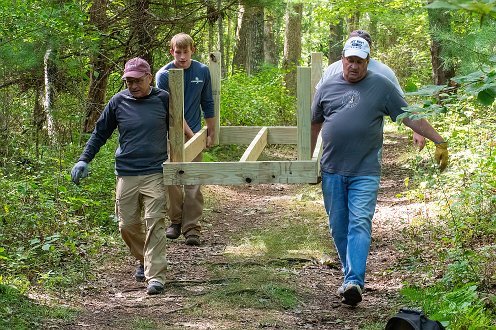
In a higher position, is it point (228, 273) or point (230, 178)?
point (230, 178)

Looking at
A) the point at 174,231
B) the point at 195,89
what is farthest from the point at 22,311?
the point at 195,89

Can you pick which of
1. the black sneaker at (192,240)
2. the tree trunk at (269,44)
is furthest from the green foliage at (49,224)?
the tree trunk at (269,44)

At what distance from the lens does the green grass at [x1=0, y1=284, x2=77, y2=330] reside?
17.3 ft

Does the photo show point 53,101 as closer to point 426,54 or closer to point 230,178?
point 230,178

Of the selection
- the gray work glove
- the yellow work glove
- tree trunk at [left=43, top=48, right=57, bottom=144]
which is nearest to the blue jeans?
the yellow work glove

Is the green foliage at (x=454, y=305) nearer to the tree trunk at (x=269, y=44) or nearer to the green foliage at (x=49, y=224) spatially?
the green foliage at (x=49, y=224)

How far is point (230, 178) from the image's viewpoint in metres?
6.26

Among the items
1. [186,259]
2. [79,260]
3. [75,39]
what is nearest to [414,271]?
[186,259]

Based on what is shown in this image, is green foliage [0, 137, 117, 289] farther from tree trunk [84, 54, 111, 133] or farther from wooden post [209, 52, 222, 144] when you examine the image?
tree trunk [84, 54, 111, 133]

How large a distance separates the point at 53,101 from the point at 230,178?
5243 millimetres

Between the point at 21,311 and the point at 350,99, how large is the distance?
3.11 meters

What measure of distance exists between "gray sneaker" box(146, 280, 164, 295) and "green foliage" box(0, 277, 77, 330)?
0.82 metres

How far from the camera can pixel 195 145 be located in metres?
7.40

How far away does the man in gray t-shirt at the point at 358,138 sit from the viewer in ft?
20.1
